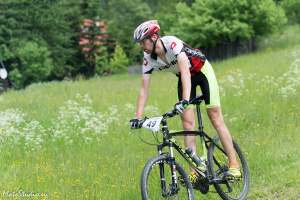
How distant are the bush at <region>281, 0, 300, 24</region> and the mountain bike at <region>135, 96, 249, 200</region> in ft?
133

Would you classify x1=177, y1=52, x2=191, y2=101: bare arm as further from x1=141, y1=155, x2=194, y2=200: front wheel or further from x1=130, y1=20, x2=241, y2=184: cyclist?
x1=141, y1=155, x2=194, y2=200: front wheel

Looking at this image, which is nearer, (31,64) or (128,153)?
(128,153)

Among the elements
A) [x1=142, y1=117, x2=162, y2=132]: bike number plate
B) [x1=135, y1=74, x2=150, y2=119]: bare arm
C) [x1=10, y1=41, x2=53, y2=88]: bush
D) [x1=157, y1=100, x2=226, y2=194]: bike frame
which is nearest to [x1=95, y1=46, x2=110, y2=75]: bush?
[x1=10, y1=41, x2=53, y2=88]: bush

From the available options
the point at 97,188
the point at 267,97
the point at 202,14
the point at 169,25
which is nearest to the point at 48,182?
the point at 97,188

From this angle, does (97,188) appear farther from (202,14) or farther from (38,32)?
(38,32)

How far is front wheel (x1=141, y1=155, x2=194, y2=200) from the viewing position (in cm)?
611

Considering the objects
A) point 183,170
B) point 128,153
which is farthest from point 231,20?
point 183,170

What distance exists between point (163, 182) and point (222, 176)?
1377 millimetres

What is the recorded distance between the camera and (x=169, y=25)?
5219cm

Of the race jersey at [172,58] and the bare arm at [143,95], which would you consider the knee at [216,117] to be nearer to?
the race jersey at [172,58]

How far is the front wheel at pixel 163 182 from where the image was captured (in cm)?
611

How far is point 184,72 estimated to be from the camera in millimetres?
6672

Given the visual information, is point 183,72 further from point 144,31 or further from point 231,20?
point 231,20

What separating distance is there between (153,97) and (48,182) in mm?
8965
